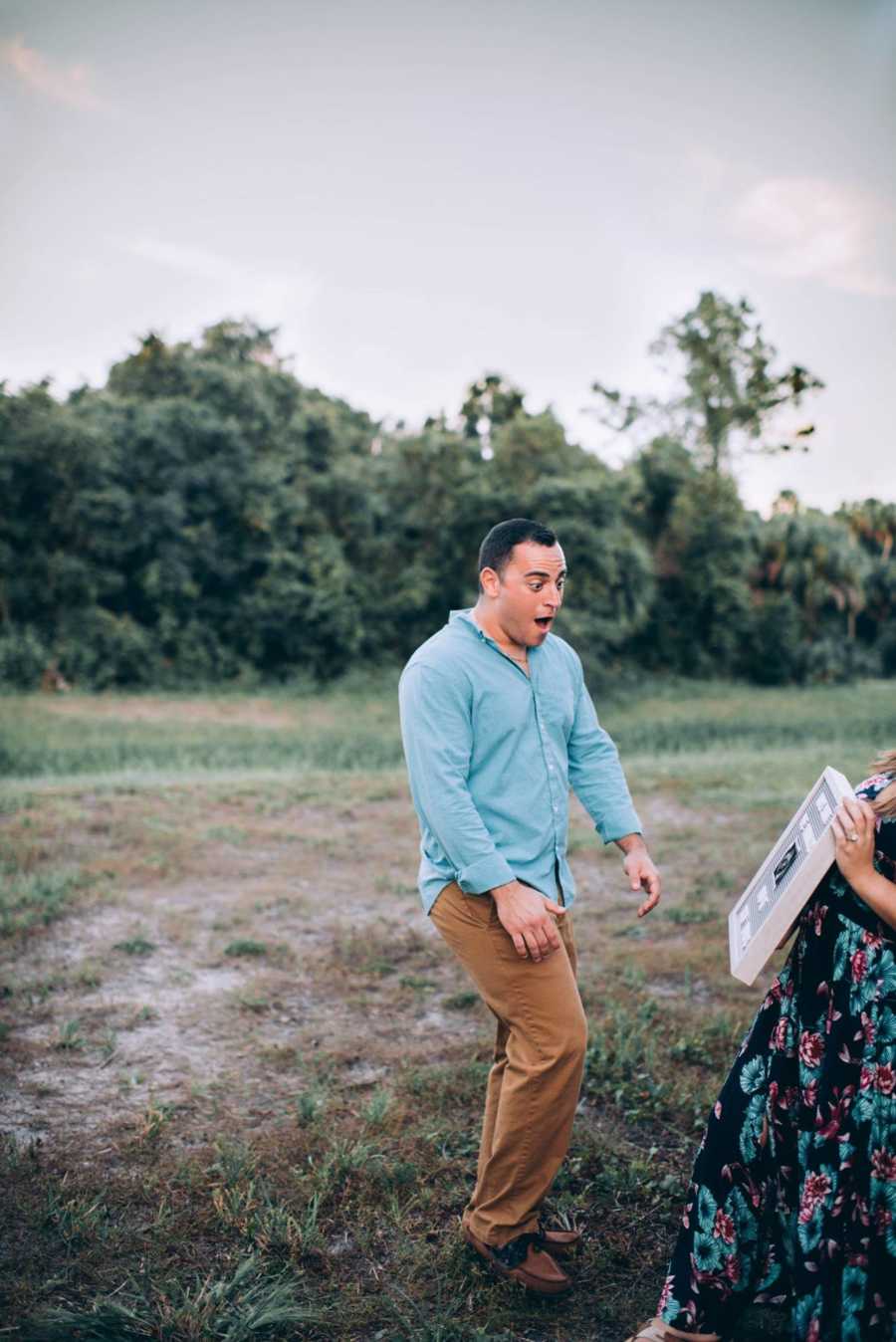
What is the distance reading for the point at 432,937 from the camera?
6.27 metres

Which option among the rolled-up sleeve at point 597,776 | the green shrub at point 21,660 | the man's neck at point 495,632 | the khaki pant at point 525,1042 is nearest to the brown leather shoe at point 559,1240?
the khaki pant at point 525,1042

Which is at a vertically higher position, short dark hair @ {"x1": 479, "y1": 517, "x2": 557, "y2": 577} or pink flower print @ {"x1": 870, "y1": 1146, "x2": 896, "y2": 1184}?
short dark hair @ {"x1": 479, "y1": 517, "x2": 557, "y2": 577}

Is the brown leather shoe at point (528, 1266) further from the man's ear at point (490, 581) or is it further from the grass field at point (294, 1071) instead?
the man's ear at point (490, 581)

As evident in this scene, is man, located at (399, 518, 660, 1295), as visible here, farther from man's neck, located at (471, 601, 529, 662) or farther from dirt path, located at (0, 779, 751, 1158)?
dirt path, located at (0, 779, 751, 1158)

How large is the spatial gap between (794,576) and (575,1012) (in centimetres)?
3551

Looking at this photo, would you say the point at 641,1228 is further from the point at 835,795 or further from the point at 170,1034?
Answer: the point at 170,1034

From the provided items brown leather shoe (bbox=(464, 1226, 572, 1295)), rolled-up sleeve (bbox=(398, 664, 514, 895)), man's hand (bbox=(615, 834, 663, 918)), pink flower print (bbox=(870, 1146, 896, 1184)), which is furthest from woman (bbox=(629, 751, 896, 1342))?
rolled-up sleeve (bbox=(398, 664, 514, 895))

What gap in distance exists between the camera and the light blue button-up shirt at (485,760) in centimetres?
268

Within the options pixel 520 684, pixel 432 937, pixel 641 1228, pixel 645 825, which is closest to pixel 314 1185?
pixel 641 1228

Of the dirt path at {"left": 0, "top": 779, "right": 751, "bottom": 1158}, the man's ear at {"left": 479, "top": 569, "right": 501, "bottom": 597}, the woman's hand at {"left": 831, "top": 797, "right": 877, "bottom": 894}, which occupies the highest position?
the man's ear at {"left": 479, "top": 569, "right": 501, "bottom": 597}

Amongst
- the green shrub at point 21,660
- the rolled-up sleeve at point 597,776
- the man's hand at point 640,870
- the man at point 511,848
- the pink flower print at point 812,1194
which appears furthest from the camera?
the green shrub at point 21,660

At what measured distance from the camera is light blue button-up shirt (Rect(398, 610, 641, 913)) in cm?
268

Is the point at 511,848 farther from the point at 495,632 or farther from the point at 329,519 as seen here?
the point at 329,519

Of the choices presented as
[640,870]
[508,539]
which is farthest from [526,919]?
[508,539]
